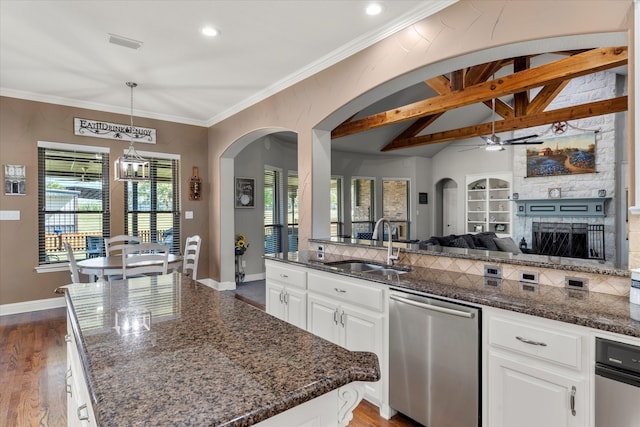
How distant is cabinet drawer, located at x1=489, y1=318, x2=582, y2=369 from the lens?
1.46 metres

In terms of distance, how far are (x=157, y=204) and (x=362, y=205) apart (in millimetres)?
5202

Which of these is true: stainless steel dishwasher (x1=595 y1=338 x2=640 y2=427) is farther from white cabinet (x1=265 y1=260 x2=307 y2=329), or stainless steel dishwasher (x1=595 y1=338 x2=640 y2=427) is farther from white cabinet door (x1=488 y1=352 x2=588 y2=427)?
white cabinet (x1=265 y1=260 x2=307 y2=329)

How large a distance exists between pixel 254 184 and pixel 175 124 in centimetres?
171

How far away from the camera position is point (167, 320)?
1.26m

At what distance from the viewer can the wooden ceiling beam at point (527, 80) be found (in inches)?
127

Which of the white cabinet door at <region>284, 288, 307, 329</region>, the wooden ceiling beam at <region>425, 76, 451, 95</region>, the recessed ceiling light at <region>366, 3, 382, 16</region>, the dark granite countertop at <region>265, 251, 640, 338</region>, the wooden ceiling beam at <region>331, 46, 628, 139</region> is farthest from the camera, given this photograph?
the wooden ceiling beam at <region>425, 76, 451, 95</region>

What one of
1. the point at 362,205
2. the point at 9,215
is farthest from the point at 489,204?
the point at 9,215

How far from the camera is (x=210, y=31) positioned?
3051 millimetres

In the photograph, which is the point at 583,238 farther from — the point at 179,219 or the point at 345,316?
the point at 179,219

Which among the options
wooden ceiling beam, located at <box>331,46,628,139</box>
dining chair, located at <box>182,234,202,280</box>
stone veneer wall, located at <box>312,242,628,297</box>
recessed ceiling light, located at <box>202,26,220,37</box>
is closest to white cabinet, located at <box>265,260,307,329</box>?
stone veneer wall, located at <box>312,242,628,297</box>

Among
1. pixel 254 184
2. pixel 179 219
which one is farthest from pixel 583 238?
pixel 179 219

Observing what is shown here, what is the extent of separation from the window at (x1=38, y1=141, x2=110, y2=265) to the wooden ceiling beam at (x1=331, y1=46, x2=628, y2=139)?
4.46m

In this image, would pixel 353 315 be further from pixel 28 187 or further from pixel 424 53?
pixel 28 187

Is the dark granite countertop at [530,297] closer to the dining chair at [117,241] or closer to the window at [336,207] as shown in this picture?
the dining chair at [117,241]
